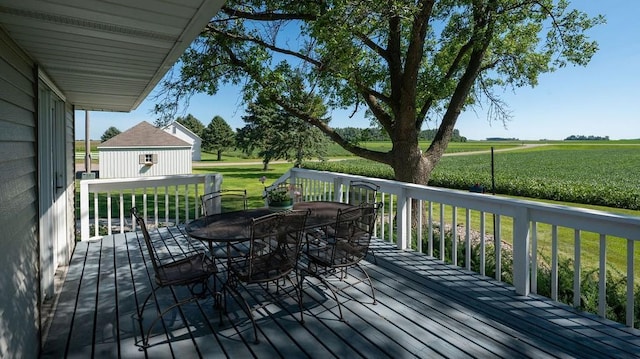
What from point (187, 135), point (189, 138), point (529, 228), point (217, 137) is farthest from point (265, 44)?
point (217, 137)

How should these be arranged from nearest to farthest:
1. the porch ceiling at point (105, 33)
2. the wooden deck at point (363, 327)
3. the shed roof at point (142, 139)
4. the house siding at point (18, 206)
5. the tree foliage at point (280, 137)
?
the porch ceiling at point (105, 33)
the house siding at point (18, 206)
the wooden deck at point (363, 327)
the tree foliage at point (280, 137)
the shed roof at point (142, 139)

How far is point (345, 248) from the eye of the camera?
3436 mm

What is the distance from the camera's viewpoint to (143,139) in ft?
79.8

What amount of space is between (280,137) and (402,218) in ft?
63.6

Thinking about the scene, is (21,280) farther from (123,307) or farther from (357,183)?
(357,183)

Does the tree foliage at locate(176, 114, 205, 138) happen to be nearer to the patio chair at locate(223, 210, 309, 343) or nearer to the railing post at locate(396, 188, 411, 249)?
the railing post at locate(396, 188, 411, 249)

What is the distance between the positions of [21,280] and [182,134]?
38495 millimetres

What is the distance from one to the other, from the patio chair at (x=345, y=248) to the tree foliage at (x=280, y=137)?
19.3 metres

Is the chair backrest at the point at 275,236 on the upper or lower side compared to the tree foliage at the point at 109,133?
lower

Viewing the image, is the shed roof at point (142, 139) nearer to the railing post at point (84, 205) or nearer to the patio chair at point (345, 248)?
the railing post at point (84, 205)

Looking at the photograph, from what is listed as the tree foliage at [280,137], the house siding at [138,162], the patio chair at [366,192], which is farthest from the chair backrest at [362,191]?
the house siding at [138,162]

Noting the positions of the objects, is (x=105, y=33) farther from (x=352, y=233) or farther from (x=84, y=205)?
(x=84, y=205)

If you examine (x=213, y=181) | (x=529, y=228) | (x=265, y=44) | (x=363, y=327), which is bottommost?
(x=363, y=327)

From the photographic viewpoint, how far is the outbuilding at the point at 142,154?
922 inches
